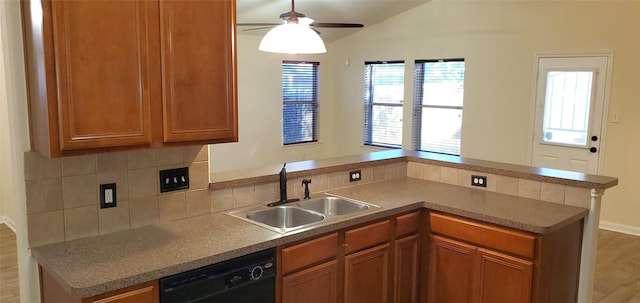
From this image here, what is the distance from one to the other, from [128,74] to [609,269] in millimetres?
4368

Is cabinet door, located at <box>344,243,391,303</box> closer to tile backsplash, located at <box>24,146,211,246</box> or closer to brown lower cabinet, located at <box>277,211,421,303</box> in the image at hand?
brown lower cabinet, located at <box>277,211,421,303</box>

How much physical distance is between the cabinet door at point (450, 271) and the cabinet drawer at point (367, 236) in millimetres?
374

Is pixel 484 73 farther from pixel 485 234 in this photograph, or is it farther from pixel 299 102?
pixel 485 234

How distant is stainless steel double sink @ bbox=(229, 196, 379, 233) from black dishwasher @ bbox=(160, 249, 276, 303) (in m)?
0.38

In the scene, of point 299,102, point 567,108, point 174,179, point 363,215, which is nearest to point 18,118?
point 174,179

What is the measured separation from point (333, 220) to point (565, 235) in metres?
1.35

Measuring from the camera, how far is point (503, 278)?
109 inches

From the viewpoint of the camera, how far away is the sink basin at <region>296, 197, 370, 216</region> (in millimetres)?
3105

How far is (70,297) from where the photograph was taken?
1.90 m

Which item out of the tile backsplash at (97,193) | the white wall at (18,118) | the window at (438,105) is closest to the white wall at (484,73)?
the window at (438,105)

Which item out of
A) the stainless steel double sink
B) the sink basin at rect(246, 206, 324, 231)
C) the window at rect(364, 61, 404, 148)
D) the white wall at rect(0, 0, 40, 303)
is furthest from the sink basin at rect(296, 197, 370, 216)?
the window at rect(364, 61, 404, 148)

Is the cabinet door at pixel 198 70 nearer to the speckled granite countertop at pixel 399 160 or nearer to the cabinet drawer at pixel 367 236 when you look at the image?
the speckled granite countertop at pixel 399 160

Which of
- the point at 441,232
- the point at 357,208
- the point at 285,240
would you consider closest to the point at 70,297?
the point at 285,240

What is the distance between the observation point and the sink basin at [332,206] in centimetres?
311
